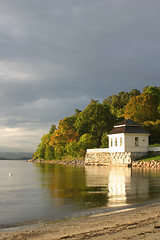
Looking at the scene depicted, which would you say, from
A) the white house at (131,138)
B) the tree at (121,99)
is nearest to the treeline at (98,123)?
the white house at (131,138)

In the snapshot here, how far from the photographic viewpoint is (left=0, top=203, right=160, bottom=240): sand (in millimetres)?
6738

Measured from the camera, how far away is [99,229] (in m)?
7.48

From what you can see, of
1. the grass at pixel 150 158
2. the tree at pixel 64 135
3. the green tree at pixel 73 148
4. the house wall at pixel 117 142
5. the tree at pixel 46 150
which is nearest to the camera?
the grass at pixel 150 158

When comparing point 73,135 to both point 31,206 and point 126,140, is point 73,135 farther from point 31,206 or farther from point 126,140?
point 31,206

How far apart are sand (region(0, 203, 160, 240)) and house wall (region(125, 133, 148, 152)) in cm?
4217

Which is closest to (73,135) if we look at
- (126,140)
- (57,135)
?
(57,135)

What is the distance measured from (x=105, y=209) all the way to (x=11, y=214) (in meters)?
3.59

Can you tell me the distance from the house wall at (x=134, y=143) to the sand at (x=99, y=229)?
138 feet

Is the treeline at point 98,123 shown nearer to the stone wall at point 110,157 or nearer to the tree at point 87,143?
the tree at point 87,143

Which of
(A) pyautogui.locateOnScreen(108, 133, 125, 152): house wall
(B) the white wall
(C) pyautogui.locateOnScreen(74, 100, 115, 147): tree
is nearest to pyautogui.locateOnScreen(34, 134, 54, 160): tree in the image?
(C) pyautogui.locateOnScreen(74, 100, 115, 147): tree

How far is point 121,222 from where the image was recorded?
824 cm

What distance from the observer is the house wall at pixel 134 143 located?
167 ft

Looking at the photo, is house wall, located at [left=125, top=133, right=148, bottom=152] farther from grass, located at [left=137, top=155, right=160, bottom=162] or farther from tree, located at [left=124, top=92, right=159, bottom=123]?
tree, located at [left=124, top=92, right=159, bottom=123]

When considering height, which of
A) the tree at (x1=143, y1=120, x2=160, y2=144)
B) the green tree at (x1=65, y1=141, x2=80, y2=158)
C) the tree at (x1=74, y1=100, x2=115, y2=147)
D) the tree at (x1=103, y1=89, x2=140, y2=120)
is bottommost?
the green tree at (x1=65, y1=141, x2=80, y2=158)
